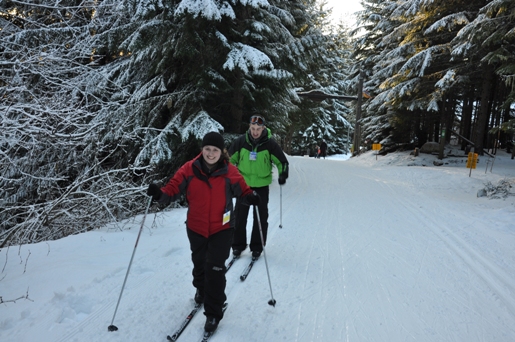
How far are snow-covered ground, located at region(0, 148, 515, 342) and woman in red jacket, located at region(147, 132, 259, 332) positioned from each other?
41cm

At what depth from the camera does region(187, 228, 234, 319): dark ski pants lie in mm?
2914

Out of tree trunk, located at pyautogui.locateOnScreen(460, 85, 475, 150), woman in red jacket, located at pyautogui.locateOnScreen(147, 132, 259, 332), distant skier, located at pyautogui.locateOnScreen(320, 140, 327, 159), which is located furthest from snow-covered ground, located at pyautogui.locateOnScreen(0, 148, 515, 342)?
distant skier, located at pyautogui.locateOnScreen(320, 140, 327, 159)

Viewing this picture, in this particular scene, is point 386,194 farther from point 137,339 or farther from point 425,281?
point 137,339

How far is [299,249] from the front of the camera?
499 centimetres

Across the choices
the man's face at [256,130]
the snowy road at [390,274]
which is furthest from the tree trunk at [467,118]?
the man's face at [256,130]

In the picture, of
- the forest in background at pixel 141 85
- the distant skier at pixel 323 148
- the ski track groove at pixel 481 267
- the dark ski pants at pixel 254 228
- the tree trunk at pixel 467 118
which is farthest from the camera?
the distant skier at pixel 323 148

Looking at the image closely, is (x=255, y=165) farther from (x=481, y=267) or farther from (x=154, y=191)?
(x=481, y=267)

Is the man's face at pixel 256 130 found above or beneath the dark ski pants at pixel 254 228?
above

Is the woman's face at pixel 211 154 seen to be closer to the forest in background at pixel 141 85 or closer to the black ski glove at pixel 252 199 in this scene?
the black ski glove at pixel 252 199

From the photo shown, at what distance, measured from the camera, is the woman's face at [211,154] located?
2967mm

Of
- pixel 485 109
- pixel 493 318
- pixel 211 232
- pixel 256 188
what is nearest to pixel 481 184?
pixel 485 109

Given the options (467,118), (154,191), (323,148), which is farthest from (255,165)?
(323,148)

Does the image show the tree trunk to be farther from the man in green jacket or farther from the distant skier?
the man in green jacket

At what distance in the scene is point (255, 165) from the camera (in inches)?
175
